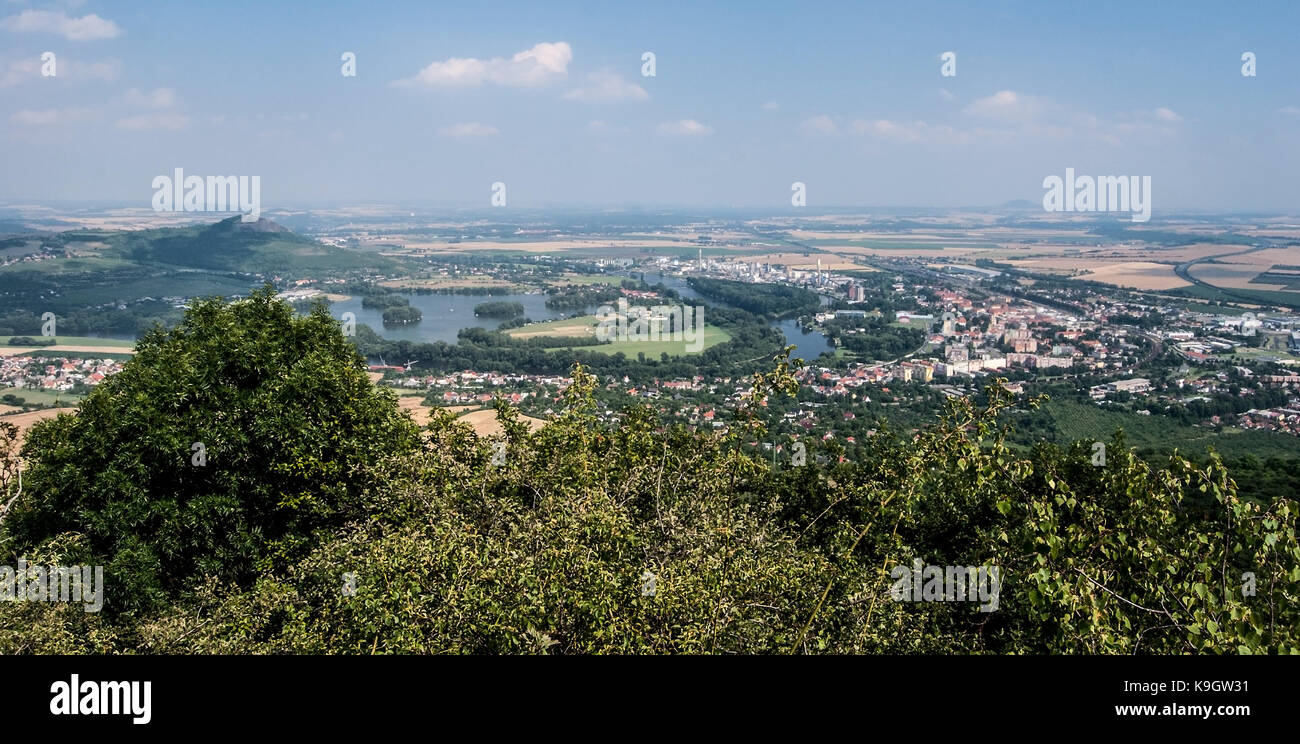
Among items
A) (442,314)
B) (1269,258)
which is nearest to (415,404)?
(442,314)

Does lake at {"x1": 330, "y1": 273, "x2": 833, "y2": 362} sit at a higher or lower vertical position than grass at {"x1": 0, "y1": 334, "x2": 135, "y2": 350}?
higher

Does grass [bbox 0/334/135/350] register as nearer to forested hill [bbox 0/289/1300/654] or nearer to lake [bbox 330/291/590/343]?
lake [bbox 330/291/590/343]

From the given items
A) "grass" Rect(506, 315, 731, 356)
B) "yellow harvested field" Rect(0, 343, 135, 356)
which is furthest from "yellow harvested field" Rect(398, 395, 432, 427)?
"yellow harvested field" Rect(0, 343, 135, 356)

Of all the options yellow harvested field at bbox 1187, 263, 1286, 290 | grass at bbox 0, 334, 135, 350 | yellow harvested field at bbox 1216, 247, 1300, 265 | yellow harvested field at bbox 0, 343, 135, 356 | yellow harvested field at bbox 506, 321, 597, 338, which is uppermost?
yellow harvested field at bbox 1216, 247, 1300, 265

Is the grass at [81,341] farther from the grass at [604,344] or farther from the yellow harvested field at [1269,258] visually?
the yellow harvested field at [1269,258]

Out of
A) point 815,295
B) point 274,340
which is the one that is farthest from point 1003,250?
point 274,340

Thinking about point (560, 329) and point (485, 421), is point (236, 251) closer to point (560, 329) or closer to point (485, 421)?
point (560, 329)
